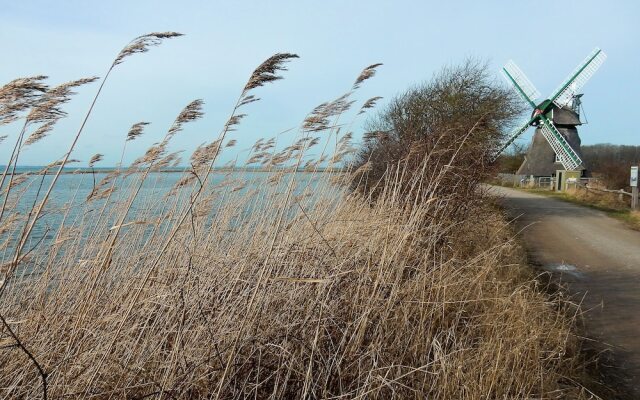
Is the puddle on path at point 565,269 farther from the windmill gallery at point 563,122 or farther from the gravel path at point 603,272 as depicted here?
the windmill gallery at point 563,122

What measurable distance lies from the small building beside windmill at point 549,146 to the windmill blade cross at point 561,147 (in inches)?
21.5

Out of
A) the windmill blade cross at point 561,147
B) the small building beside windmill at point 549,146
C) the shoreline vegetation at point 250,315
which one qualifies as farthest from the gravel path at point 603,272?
the small building beside windmill at point 549,146

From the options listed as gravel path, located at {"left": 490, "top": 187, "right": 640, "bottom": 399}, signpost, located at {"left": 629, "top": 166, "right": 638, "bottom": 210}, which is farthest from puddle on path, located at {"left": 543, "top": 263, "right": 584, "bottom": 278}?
signpost, located at {"left": 629, "top": 166, "right": 638, "bottom": 210}

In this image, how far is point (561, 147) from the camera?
34875mm

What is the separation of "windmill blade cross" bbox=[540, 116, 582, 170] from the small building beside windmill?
55cm

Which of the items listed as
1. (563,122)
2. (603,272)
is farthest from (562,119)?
(603,272)

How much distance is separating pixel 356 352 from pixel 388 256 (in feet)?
3.26

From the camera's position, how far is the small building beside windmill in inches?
1388

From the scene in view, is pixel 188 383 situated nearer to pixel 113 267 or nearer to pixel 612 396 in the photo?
pixel 113 267

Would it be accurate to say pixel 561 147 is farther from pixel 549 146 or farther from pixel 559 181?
pixel 549 146

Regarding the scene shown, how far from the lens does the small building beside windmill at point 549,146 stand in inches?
1388

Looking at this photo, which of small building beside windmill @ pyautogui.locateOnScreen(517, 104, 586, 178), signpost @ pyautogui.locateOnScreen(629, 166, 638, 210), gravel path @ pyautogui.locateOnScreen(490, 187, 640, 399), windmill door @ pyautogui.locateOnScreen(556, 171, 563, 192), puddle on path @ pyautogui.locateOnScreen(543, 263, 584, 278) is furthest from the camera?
small building beside windmill @ pyautogui.locateOnScreen(517, 104, 586, 178)

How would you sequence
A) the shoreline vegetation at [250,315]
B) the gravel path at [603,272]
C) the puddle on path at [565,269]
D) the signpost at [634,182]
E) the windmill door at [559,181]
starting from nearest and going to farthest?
the shoreline vegetation at [250,315] → the gravel path at [603,272] → the puddle on path at [565,269] → the signpost at [634,182] → the windmill door at [559,181]

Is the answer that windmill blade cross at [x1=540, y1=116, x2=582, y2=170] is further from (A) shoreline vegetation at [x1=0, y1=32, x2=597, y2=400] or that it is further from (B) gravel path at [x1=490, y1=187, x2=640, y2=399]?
(A) shoreline vegetation at [x1=0, y1=32, x2=597, y2=400]
